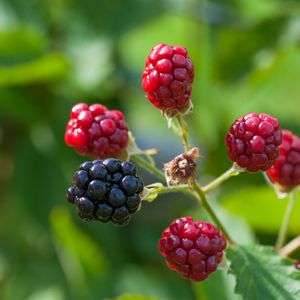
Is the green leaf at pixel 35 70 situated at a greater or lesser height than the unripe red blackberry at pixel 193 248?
greater

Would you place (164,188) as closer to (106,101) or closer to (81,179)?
(81,179)

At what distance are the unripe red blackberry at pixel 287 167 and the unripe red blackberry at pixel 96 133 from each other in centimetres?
50

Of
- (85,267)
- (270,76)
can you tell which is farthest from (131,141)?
(270,76)

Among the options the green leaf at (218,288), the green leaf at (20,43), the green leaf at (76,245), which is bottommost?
the green leaf at (218,288)

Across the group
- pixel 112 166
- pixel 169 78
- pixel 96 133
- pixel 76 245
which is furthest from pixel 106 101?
pixel 112 166

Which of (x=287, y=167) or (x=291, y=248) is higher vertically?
(x=287, y=167)

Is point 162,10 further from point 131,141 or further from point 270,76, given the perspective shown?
point 131,141

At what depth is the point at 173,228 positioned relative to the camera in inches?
81.5

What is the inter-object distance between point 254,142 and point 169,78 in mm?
293

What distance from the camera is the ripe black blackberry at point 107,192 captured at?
1955 mm

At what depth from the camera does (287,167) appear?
2426 mm

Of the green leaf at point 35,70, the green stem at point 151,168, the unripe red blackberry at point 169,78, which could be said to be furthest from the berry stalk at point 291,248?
the green leaf at point 35,70

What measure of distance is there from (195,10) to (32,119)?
1033 mm

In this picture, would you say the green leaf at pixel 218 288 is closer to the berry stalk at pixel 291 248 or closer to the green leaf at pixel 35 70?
the berry stalk at pixel 291 248
